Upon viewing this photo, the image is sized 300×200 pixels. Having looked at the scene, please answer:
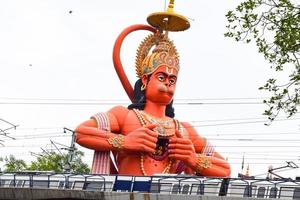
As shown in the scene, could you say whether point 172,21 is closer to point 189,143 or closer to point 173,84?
point 173,84

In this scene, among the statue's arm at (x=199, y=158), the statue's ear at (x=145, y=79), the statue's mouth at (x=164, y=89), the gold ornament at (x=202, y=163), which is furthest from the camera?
the statue's ear at (x=145, y=79)

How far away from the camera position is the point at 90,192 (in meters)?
19.7

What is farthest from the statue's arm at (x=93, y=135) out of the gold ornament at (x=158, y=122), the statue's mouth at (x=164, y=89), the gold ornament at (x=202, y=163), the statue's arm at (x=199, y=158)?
the gold ornament at (x=202, y=163)

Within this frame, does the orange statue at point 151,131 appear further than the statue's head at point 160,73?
No

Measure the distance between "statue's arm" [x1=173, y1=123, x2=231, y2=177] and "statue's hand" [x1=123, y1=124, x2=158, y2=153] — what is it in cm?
116

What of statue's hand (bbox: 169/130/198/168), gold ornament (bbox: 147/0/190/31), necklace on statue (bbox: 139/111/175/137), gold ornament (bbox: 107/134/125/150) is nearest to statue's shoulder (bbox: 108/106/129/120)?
necklace on statue (bbox: 139/111/175/137)

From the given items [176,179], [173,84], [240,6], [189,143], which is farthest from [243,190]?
[173,84]

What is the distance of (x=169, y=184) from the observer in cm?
2167

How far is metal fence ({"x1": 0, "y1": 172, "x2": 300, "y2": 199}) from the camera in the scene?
1903 cm

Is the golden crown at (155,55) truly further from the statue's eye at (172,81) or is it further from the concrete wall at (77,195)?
the concrete wall at (77,195)

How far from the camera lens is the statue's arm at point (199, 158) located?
27.6 metres

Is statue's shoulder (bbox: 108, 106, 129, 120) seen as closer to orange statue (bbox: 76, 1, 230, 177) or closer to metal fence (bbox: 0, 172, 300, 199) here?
orange statue (bbox: 76, 1, 230, 177)

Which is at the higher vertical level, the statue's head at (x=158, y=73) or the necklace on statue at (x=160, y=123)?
the statue's head at (x=158, y=73)

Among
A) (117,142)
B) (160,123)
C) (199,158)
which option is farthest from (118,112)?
(199,158)
